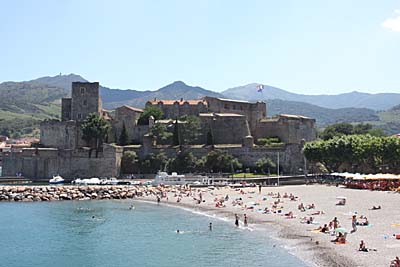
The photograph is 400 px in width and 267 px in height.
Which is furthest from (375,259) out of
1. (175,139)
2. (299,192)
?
(175,139)

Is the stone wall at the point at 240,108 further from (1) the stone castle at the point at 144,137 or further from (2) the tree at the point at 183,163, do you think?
(2) the tree at the point at 183,163

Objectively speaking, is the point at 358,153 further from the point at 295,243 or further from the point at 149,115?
the point at 295,243

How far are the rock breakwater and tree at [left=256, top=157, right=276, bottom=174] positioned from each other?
16.8 meters

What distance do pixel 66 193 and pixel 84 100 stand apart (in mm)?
24554

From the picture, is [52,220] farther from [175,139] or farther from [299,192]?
[175,139]

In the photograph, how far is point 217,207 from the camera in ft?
161

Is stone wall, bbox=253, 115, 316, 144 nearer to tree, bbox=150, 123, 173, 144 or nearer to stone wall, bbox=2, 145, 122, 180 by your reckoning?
tree, bbox=150, 123, 173, 144

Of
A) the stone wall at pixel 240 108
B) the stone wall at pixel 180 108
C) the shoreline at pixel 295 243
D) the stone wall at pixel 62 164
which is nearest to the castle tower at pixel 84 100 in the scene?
the stone wall at pixel 62 164

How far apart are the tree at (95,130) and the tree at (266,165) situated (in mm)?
21103

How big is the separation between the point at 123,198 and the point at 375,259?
1580 inches

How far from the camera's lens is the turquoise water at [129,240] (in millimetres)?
28234

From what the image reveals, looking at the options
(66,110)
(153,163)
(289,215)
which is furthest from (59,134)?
(289,215)

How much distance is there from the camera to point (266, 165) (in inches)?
2874

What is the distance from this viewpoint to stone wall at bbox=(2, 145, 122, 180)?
76.8 m
